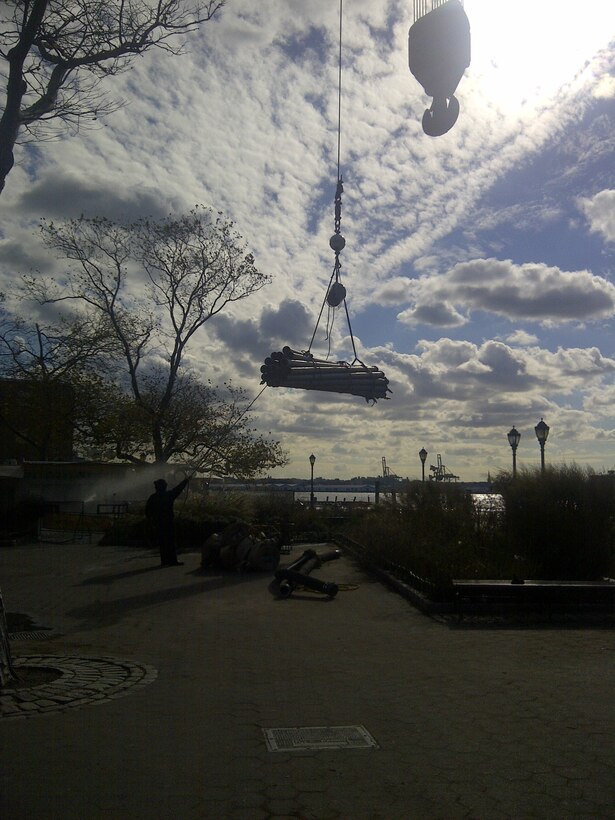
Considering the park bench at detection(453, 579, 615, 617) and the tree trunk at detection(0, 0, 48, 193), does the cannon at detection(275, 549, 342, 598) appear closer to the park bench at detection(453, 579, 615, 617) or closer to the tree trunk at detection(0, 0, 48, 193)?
the park bench at detection(453, 579, 615, 617)

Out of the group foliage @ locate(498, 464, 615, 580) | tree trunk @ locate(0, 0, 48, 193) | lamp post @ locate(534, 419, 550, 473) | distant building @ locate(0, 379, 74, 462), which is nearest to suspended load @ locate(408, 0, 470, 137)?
tree trunk @ locate(0, 0, 48, 193)

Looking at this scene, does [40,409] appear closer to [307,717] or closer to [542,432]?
[542,432]

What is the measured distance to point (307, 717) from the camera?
20.9ft

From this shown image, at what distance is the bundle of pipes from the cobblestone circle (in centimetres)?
612

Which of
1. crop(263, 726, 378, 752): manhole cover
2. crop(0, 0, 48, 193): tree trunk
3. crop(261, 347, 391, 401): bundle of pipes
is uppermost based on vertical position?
crop(0, 0, 48, 193): tree trunk

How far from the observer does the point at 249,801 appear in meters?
4.54

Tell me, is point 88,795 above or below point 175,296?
below

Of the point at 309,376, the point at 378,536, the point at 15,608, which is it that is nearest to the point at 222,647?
the point at 15,608

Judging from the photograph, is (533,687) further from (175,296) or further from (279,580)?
(175,296)

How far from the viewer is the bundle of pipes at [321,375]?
13.5 m

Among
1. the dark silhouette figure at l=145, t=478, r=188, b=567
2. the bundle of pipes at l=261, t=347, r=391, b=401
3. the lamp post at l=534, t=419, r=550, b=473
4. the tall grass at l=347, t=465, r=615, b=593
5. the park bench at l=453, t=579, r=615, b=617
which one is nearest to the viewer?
the park bench at l=453, t=579, r=615, b=617

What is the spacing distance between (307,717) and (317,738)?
587 mm

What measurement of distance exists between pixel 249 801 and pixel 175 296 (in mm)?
32917

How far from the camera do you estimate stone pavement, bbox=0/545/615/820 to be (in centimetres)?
459
